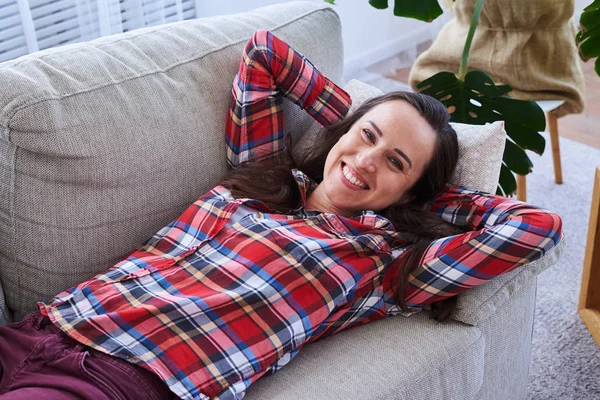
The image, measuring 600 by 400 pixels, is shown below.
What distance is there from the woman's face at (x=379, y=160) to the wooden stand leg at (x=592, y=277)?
2.16ft

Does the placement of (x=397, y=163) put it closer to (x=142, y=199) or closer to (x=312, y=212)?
(x=312, y=212)

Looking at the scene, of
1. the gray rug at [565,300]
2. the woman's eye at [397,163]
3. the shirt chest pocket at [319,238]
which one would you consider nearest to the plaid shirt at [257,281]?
the shirt chest pocket at [319,238]

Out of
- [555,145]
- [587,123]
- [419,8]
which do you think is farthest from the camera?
[587,123]

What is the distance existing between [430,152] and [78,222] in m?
0.73

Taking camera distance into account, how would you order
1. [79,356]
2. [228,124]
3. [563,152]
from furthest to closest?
[563,152] → [228,124] → [79,356]

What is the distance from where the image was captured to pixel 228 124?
1.65 meters

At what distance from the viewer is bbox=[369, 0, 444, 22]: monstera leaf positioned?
75.7 inches

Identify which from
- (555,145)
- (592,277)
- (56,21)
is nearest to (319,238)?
(592,277)

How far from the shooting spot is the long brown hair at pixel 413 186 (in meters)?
1.53

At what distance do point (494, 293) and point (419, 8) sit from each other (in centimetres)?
84

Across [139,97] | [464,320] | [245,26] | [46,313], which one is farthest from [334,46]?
[46,313]

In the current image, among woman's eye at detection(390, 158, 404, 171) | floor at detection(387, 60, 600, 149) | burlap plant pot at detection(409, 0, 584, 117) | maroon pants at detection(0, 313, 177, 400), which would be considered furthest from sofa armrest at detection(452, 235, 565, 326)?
floor at detection(387, 60, 600, 149)

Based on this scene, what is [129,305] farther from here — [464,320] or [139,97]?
[464,320]

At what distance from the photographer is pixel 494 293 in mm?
1457
